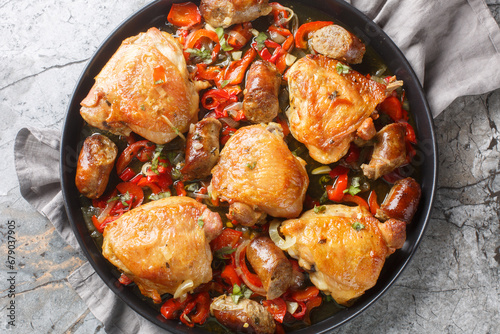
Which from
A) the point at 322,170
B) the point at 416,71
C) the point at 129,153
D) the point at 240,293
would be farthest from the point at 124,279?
the point at 416,71

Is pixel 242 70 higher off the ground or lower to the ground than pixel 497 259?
higher

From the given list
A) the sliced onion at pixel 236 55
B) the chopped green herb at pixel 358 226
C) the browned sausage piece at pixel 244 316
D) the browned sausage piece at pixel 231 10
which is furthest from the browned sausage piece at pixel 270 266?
the browned sausage piece at pixel 231 10

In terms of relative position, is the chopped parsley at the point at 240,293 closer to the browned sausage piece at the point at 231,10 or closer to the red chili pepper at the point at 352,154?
the red chili pepper at the point at 352,154

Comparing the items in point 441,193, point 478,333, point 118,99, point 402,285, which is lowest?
point 478,333

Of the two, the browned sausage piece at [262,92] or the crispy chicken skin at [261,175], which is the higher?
the browned sausage piece at [262,92]

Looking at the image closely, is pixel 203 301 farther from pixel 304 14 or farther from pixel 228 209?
pixel 304 14

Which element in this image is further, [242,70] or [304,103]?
[242,70]

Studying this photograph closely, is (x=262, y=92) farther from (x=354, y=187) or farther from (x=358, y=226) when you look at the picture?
(x=358, y=226)

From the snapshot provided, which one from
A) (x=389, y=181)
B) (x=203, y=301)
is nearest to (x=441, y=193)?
(x=389, y=181)
